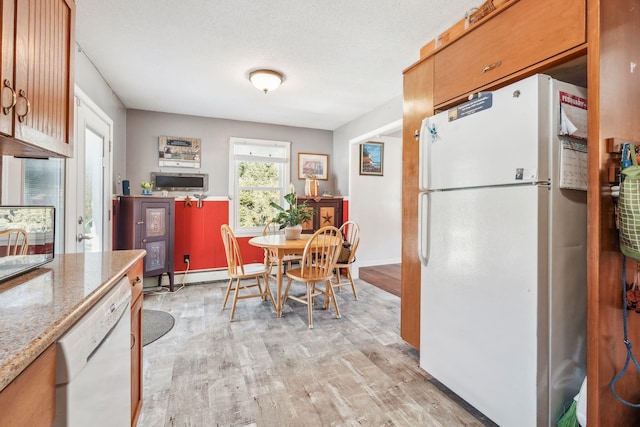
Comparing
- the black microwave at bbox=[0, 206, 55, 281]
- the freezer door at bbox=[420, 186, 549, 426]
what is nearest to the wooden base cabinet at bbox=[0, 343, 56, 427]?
the black microwave at bbox=[0, 206, 55, 281]

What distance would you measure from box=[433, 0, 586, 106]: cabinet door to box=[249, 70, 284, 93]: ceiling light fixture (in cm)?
159

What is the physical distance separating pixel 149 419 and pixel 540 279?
6.68 ft

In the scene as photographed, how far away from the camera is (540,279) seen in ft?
4.18

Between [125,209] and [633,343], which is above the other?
[125,209]

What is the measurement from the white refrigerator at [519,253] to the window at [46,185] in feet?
8.39

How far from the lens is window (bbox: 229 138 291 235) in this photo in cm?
459

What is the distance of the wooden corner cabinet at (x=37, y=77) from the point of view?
947 millimetres

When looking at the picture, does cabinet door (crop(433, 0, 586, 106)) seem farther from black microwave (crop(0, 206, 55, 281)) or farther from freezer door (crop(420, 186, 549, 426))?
black microwave (crop(0, 206, 55, 281))

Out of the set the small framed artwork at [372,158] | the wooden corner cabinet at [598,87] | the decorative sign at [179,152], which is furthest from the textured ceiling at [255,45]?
the small framed artwork at [372,158]

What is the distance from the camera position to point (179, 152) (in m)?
4.28

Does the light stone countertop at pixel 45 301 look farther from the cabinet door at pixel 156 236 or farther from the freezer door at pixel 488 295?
the cabinet door at pixel 156 236

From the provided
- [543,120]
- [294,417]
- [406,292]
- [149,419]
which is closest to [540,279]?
[543,120]

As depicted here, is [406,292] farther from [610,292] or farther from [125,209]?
[125,209]

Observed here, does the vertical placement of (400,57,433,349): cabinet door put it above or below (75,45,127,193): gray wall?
below
